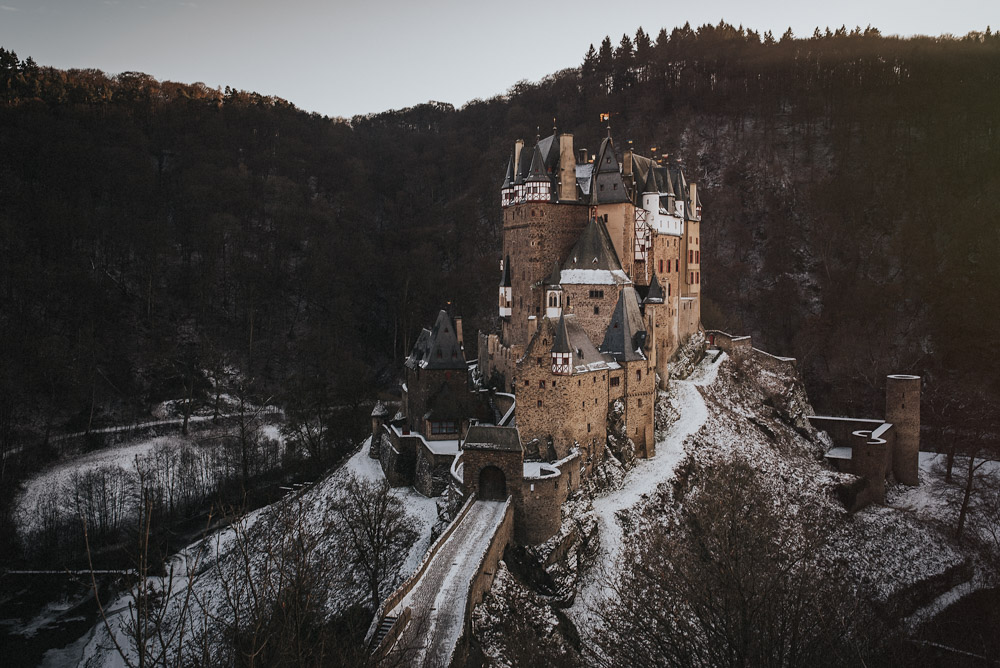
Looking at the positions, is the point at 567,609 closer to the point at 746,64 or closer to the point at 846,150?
the point at 846,150

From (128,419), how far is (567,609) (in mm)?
34788

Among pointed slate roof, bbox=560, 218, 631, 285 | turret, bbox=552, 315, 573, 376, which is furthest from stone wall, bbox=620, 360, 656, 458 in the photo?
pointed slate roof, bbox=560, 218, 631, 285

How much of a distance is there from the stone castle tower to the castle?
74 mm

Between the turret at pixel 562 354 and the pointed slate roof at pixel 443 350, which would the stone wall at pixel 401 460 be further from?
the turret at pixel 562 354

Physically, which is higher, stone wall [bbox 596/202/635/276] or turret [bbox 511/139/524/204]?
turret [bbox 511/139/524/204]

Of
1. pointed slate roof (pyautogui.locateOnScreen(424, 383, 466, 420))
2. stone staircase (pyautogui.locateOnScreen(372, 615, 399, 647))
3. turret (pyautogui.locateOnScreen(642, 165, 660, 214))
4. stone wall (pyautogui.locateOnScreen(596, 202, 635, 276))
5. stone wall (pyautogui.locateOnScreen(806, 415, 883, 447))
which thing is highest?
turret (pyautogui.locateOnScreen(642, 165, 660, 214))

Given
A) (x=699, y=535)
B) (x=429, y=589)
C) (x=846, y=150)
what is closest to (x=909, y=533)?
(x=699, y=535)

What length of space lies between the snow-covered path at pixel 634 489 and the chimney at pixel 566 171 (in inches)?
452

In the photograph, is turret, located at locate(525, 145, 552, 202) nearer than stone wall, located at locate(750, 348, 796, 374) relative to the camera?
Yes

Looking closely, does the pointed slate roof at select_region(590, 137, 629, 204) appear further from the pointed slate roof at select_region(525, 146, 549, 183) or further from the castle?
the pointed slate roof at select_region(525, 146, 549, 183)

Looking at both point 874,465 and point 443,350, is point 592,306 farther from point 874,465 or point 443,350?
point 874,465

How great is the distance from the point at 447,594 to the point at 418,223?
2526 inches

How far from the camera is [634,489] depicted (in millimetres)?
28141

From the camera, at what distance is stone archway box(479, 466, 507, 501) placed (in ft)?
80.0
